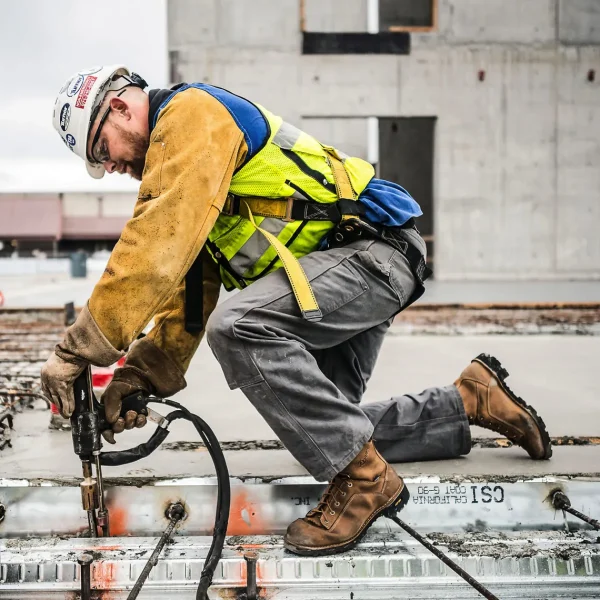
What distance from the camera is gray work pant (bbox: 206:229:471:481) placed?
1.88 meters

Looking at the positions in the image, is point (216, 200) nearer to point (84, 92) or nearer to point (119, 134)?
point (119, 134)

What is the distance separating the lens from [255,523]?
212 cm

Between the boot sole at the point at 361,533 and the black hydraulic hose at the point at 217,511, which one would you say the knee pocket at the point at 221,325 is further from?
the boot sole at the point at 361,533

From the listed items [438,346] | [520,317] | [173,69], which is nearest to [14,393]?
[438,346]

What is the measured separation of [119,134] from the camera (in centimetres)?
205

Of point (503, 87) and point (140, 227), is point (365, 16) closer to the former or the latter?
point (503, 87)

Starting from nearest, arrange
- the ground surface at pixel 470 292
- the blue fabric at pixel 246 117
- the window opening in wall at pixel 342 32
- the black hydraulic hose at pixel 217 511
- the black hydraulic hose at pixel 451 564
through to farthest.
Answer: the black hydraulic hose at pixel 451 564 < the black hydraulic hose at pixel 217 511 < the blue fabric at pixel 246 117 < the ground surface at pixel 470 292 < the window opening in wall at pixel 342 32

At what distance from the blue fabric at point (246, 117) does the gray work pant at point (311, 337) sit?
365mm

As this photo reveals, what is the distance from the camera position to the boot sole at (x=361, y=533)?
1863 mm

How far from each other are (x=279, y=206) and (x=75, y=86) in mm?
687

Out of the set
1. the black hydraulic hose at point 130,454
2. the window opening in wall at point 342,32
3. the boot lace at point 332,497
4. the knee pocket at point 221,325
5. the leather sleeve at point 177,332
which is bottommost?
the boot lace at point 332,497

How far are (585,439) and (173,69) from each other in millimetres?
10968

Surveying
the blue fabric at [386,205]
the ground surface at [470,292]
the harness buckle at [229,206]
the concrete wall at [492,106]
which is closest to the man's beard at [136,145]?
the harness buckle at [229,206]

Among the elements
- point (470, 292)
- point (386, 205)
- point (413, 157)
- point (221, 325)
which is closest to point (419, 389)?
point (386, 205)
